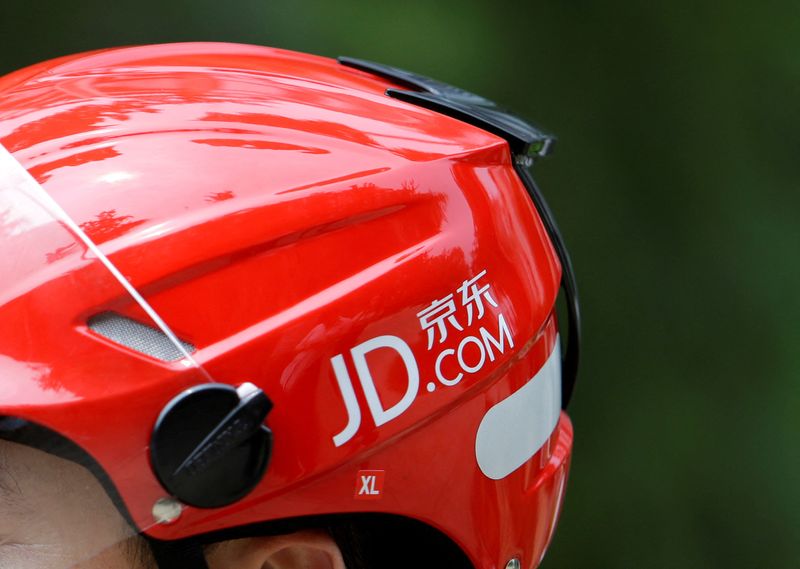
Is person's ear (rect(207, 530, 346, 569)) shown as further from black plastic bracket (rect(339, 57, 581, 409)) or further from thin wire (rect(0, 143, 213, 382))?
black plastic bracket (rect(339, 57, 581, 409))

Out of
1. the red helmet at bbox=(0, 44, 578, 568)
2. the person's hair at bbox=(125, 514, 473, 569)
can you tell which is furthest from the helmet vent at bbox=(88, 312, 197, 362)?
the person's hair at bbox=(125, 514, 473, 569)

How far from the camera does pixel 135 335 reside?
0.85 metres

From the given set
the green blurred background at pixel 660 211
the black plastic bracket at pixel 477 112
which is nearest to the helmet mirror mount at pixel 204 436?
the black plastic bracket at pixel 477 112

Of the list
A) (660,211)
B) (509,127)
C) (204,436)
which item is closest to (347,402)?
(204,436)

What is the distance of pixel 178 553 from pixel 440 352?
0.30m

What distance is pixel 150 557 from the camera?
0.93 metres

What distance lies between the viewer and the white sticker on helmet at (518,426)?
1.03 metres

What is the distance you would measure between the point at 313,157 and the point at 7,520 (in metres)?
0.43

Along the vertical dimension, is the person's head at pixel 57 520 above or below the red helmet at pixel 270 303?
below

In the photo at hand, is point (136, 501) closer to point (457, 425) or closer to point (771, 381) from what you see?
point (457, 425)

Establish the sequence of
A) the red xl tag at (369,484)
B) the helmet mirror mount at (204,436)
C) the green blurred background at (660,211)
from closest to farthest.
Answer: the helmet mirror mount at (204,436)
the red xl tag at (369,484)
the green blurred background at (660,211)

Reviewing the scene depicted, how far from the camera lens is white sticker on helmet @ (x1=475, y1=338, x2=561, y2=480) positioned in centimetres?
103

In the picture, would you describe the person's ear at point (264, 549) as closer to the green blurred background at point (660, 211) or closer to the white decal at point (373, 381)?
the white decal at point (373, 381)

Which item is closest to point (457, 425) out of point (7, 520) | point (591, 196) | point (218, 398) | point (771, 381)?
point (218, 398)
